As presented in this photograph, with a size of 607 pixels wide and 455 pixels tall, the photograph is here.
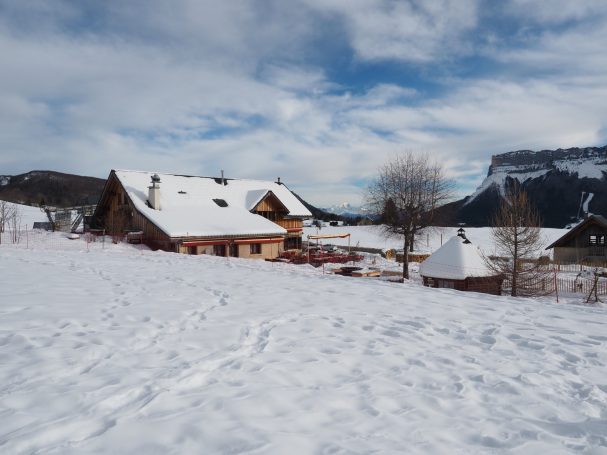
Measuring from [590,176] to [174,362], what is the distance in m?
191

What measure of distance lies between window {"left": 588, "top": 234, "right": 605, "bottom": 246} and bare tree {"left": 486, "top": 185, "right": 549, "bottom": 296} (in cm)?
2514

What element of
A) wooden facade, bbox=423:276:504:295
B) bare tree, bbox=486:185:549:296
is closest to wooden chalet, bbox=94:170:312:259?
wooden facade, bbox=423:276:504:295

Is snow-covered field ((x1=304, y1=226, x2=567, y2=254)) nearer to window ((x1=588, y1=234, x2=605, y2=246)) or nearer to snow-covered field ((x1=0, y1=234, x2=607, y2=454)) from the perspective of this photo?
window ((x1=588, y1=234, x2=605, y2=246))

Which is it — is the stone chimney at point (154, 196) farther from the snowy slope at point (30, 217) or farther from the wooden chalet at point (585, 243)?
the snowy slope at point (30, 217)

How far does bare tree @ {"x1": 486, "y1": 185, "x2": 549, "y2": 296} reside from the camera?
1983cm

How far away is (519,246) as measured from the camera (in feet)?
65.6

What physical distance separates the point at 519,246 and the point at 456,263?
3.53 m

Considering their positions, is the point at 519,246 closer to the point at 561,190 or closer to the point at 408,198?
the point at 408,198

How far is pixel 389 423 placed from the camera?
4211mm

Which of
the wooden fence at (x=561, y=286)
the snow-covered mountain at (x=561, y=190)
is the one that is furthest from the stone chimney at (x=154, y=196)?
the snow-covered mountain at (x=561, y=190)

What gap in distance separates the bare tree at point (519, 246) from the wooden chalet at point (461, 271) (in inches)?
25.5

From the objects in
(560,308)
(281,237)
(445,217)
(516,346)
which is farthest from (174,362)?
(445,217)

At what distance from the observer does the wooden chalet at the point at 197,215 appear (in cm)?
2791

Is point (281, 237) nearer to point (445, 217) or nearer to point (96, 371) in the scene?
point (445, 217)
